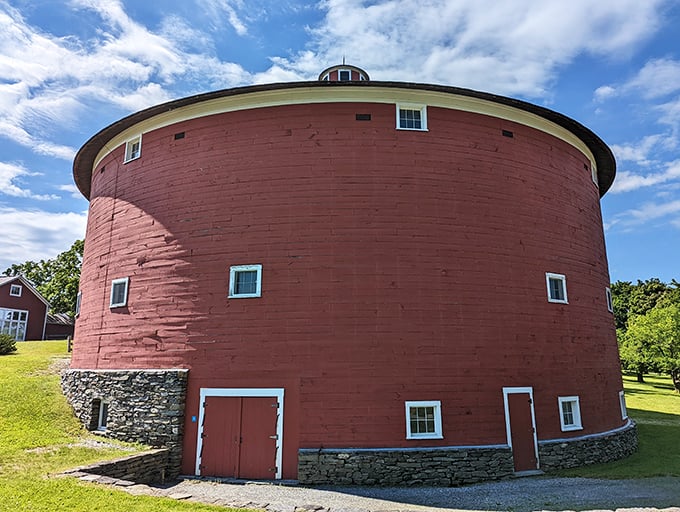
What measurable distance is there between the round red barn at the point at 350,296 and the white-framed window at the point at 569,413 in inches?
3.2

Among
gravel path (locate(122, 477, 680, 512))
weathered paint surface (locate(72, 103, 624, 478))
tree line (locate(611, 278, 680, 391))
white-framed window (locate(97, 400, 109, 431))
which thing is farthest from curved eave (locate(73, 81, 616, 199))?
tree line (locate(611, 278, 680, 391))

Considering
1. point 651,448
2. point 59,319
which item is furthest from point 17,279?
point 651,448

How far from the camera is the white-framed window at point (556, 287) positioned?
12.7 m

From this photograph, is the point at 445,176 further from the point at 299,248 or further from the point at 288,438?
the point at 288,438

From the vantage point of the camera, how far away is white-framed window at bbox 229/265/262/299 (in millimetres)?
11422

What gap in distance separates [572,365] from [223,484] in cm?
927

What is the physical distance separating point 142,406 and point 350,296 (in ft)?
19.2

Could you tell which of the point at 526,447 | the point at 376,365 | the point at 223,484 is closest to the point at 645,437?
the point at 526,447

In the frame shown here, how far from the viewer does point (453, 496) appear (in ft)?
30.0

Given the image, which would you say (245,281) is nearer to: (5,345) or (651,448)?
(651,448)

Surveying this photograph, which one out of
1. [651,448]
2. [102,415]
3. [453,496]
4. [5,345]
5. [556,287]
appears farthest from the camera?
[5,345]

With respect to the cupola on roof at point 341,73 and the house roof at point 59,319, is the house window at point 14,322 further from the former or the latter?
the cupola on roof at point 341,73

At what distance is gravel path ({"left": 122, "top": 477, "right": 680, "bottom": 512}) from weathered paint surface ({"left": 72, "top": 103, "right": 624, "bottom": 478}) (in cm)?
102

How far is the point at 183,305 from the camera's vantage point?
1188 cm
